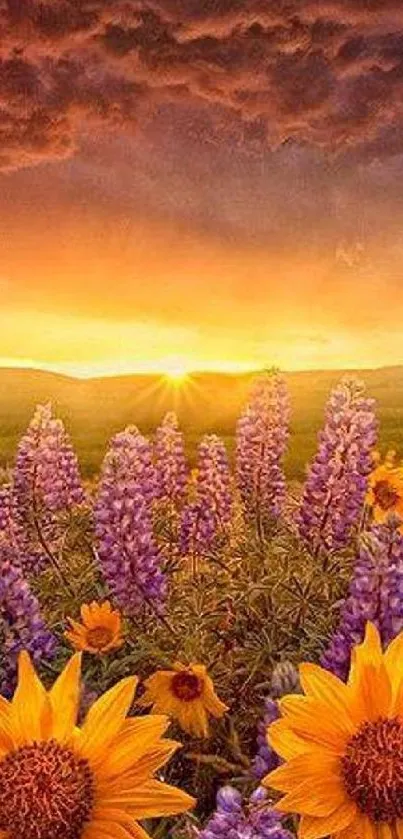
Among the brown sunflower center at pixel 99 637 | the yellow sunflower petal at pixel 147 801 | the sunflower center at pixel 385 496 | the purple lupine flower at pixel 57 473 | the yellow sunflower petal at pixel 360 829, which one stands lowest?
the brown sunflower center at pixel 99 637

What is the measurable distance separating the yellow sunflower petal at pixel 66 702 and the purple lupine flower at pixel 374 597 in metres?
0.37

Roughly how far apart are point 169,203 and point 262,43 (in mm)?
923

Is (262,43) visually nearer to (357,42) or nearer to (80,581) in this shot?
(357,42)

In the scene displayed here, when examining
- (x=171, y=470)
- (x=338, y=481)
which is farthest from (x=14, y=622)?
(x=171, y=470)

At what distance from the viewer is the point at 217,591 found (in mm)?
2258

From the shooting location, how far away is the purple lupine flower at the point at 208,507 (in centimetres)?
251

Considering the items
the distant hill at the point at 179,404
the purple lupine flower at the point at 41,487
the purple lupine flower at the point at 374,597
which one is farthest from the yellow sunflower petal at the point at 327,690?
the distant hill at the point at 179,404

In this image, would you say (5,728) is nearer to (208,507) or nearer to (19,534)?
(19,534)

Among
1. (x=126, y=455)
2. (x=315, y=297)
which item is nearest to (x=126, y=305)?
(x=315, y=297)

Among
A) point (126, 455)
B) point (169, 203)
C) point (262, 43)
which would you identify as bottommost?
point (126, 455)

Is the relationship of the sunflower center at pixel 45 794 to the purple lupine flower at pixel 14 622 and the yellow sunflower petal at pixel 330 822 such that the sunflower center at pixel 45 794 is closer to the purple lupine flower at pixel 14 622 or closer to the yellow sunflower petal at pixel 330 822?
the yellow sunflower petal at pixel 330 822

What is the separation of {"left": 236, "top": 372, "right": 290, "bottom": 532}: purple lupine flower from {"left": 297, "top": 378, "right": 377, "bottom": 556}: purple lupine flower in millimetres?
144

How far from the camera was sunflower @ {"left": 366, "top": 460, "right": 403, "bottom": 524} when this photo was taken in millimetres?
2510

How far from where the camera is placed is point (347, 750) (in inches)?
43.2
